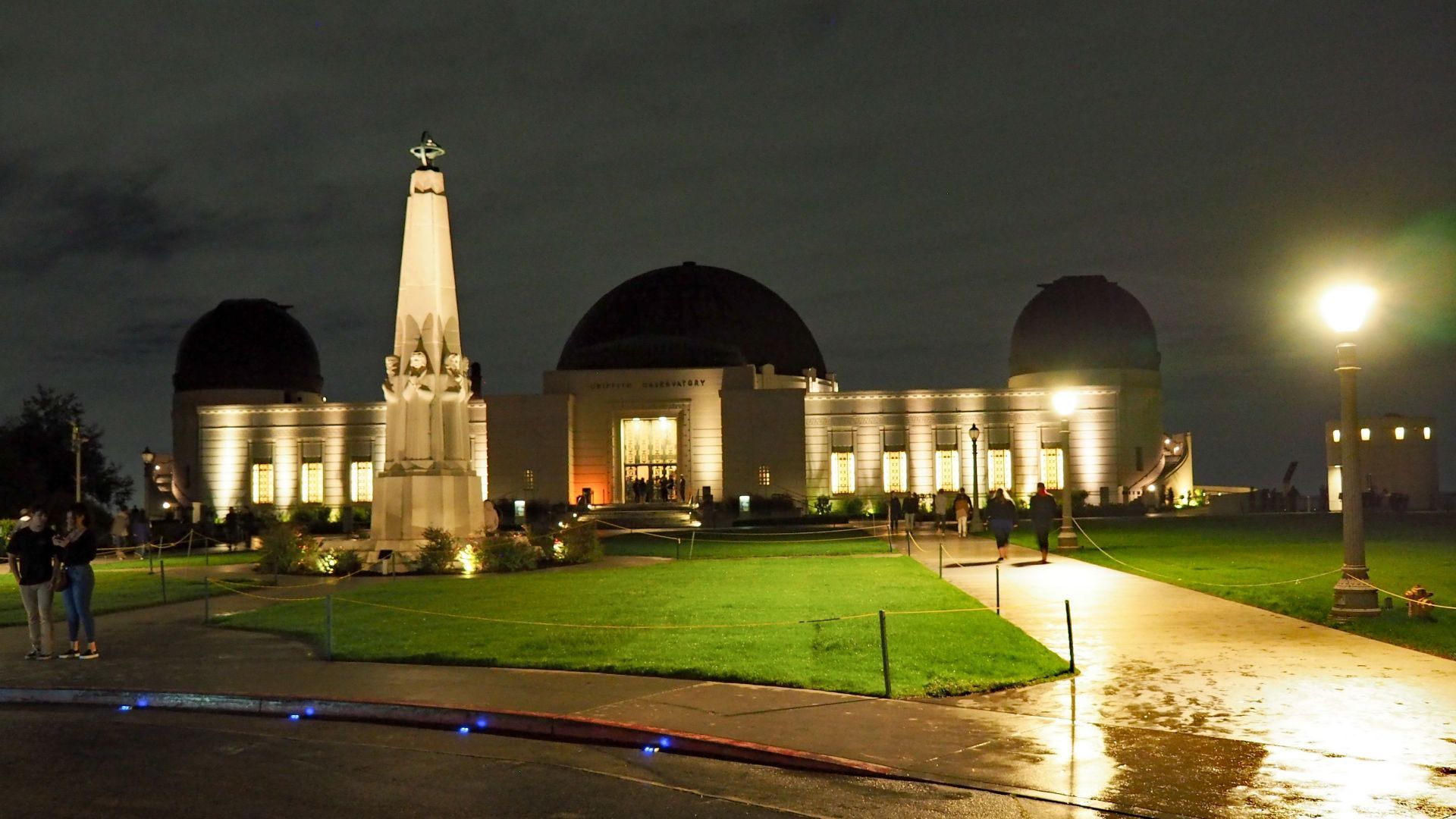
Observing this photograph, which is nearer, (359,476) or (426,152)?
(426,152)

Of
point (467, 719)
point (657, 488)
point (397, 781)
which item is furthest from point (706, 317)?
point (397, 781)

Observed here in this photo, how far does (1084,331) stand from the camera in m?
67.3

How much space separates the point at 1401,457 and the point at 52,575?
214 feet

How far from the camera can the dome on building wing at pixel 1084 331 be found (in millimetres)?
67000

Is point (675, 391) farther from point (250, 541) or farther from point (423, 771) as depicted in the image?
point (423, 771)

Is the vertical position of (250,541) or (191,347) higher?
(191,347)

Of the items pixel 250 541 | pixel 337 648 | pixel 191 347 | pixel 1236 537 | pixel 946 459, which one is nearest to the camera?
pixel 337 648

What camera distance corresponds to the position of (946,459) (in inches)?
2346

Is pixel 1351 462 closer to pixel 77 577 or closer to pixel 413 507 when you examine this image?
pixel 77 577

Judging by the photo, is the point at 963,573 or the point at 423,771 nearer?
the point at 423,771

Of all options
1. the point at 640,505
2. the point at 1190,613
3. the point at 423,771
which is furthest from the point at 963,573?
the point at 640,505

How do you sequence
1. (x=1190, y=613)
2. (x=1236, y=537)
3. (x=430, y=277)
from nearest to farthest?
(x=1190, y=613), (x=430, y=277), (x=1236, y=537)

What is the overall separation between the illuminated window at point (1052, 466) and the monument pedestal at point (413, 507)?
3835cm

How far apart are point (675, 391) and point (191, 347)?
31.3 meters
